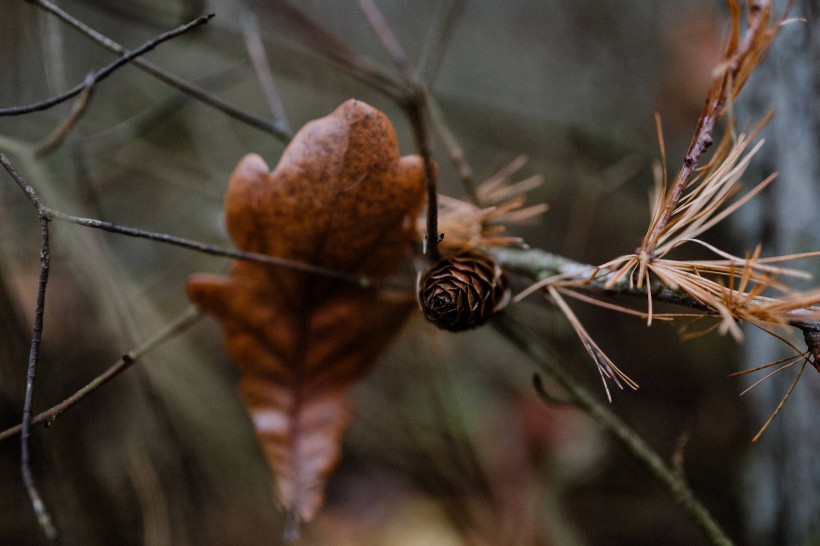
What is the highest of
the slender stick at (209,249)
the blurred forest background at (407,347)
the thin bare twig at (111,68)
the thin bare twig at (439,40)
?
the thin bare twig at (111,68)

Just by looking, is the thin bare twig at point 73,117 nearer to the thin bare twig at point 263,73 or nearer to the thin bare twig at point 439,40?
the thin bare twig at point 263,73

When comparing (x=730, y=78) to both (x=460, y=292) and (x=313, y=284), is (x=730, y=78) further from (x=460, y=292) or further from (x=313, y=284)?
(x=313, y=284)

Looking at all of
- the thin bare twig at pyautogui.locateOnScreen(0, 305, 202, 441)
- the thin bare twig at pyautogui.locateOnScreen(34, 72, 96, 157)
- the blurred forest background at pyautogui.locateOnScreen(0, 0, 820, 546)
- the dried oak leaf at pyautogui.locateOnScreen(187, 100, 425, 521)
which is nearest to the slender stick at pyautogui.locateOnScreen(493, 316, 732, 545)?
the blurred forest background at pyautogui.locateOnScreen(0, 0, 820, 546)

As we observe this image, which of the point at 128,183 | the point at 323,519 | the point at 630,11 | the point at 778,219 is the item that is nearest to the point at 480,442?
the point at 323,519

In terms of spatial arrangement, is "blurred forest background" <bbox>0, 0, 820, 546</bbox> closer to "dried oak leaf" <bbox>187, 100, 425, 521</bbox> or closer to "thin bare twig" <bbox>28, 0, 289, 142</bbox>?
"dried oak leaf" <bbox>187, 100, 425, 521</bbox>

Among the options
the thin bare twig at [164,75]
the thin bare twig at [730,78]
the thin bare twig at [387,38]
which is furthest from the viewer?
the thin bare twig at [387,38]

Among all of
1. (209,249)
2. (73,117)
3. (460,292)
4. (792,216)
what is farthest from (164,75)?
(792,216)

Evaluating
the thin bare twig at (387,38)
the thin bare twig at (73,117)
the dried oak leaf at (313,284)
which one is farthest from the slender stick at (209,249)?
the thin bare twig at (387,38)

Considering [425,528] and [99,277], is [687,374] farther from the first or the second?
[99,277]
